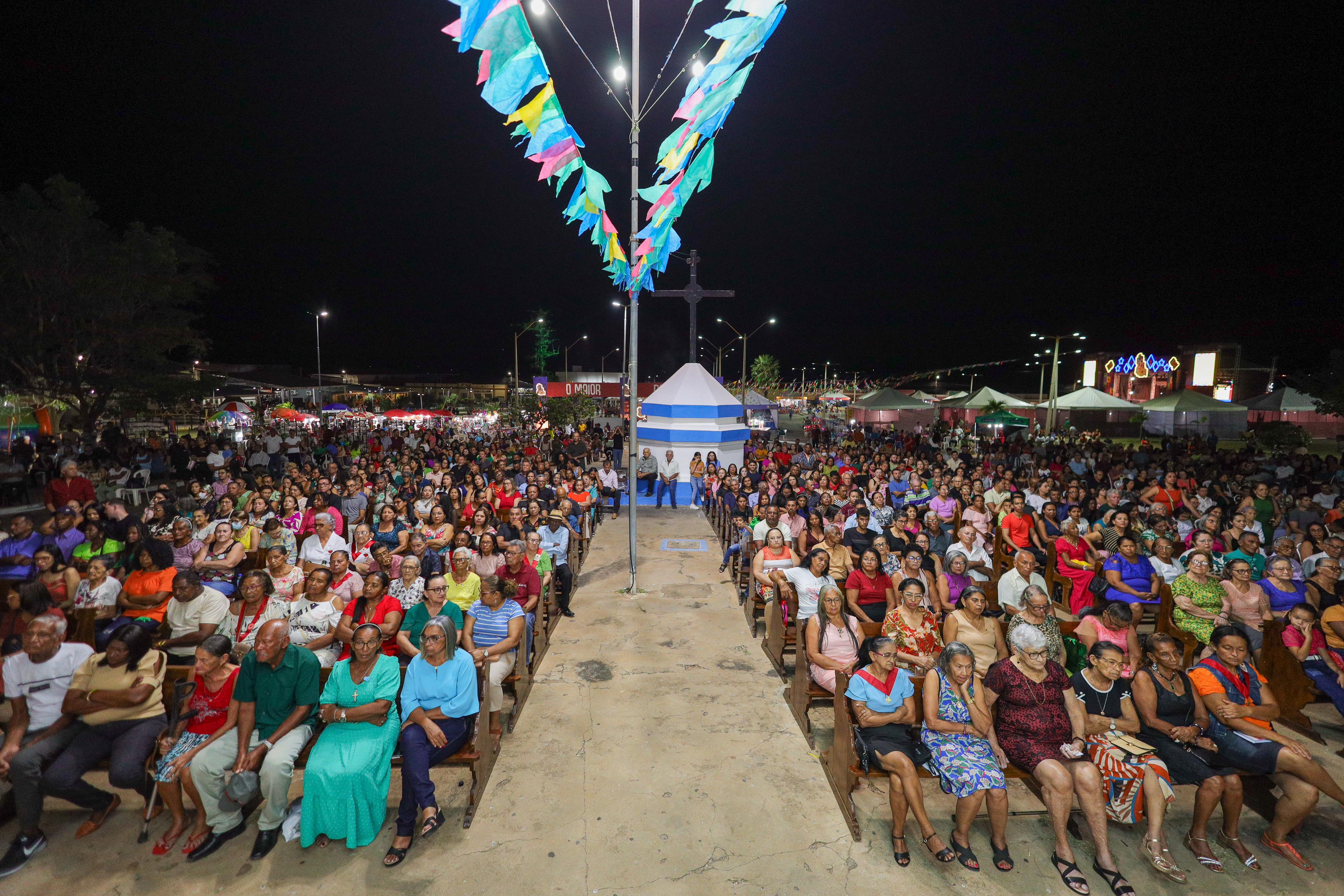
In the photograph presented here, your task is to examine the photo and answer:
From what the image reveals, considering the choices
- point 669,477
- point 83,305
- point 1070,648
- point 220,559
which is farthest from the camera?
point 83,305

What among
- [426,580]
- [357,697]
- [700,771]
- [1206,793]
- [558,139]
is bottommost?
[700,771]

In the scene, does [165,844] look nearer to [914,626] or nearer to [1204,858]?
[914,626]

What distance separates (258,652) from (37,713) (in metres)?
1.45

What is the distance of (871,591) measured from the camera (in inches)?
231

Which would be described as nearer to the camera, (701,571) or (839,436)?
(701,571)

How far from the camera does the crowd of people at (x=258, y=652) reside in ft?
11.6

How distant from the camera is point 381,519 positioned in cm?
757

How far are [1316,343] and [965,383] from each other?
149ft

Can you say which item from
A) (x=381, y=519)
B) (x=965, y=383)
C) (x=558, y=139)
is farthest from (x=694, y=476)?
(x=965, y=383)

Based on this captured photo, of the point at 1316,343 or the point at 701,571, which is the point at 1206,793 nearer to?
the point at 701,571

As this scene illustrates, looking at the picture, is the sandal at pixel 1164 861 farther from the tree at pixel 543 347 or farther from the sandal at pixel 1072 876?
the tree at pixel 543 347

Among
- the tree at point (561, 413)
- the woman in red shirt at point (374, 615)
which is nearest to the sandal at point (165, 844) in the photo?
the woman in red shirt at point (374, 615)

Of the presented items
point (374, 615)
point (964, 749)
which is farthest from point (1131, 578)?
point (374, 615)

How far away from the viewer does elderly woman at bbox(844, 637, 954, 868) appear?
11.5 ft
